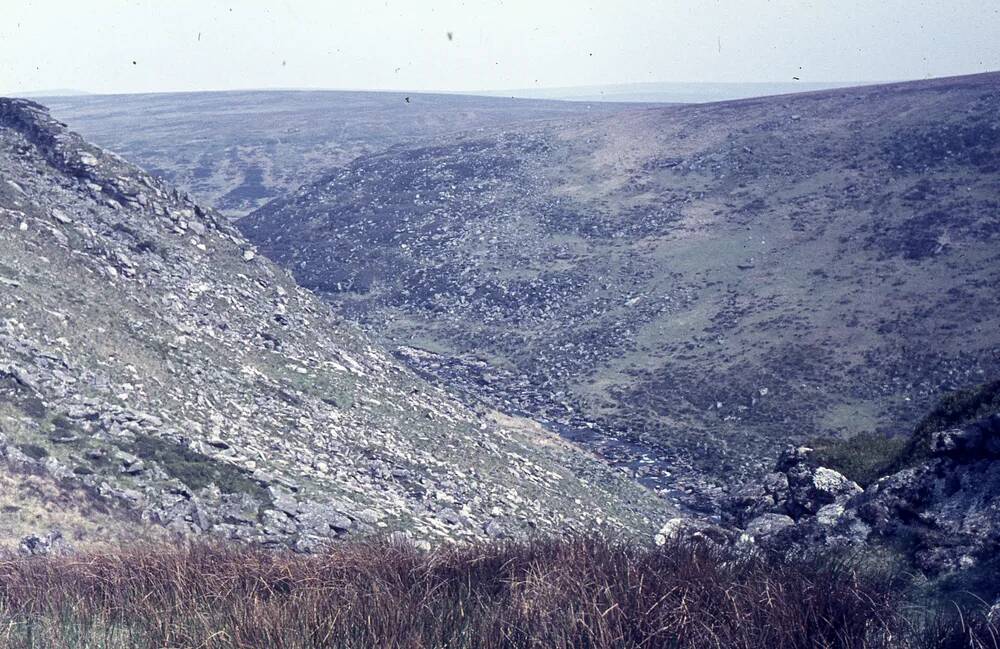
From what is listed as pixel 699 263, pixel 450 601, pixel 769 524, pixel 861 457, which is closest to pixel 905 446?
pixel 861 457

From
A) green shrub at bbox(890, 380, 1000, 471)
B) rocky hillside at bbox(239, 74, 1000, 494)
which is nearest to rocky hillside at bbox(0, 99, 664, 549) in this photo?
green shrub at bbox(890, 380, 1000, 471)

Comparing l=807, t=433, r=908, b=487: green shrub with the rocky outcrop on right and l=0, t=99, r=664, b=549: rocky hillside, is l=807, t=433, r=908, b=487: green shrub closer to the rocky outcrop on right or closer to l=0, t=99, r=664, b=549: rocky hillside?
the rocky outcrop on right

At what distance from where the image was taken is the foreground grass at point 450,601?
205 inches

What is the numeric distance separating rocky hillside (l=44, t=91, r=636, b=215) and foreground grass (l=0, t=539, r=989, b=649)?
5224 centimetres

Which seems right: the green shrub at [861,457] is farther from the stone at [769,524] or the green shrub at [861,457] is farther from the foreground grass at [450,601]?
the foreground grass at [450,601]

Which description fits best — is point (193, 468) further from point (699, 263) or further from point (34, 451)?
point (699, 263)

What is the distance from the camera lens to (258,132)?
8200 centimetres

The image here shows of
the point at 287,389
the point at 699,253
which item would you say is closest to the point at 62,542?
the point at 287,389

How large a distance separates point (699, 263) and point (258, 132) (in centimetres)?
6225

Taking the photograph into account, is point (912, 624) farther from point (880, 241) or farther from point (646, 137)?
point (646, 137)

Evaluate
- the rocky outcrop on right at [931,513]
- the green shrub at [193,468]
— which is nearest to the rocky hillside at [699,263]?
the rocky outcrop on right at [931,513]

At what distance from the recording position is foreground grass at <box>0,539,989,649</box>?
5199mm

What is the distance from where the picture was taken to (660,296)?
96.8ft

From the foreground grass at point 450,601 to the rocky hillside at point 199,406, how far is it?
187 centimetres
